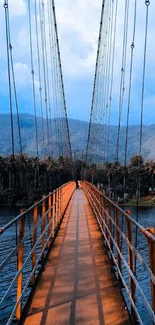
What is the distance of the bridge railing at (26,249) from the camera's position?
363 centimetres

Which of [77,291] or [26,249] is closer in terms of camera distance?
[77,291]

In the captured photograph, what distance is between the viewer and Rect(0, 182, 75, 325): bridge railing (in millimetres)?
3631

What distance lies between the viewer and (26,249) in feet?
61.8

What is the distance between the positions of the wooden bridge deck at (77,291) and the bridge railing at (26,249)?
6.5 inches

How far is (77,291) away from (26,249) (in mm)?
14625

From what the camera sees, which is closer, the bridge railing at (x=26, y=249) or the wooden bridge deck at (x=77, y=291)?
the bridge railing at (x=26, y=249)

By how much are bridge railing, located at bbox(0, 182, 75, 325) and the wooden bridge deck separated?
16 centimetres

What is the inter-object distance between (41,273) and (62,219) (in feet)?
19.6

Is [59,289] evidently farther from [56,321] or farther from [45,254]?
[45,254]

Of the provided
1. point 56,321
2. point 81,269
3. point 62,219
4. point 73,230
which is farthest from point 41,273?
point 62,219

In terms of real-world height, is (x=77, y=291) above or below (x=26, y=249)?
above

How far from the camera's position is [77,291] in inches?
179

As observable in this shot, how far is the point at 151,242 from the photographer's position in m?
2.72

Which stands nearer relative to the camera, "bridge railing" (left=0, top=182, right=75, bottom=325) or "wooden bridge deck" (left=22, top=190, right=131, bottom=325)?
"bridge railing" (left=0, top=182, right=75, bottom=325)
